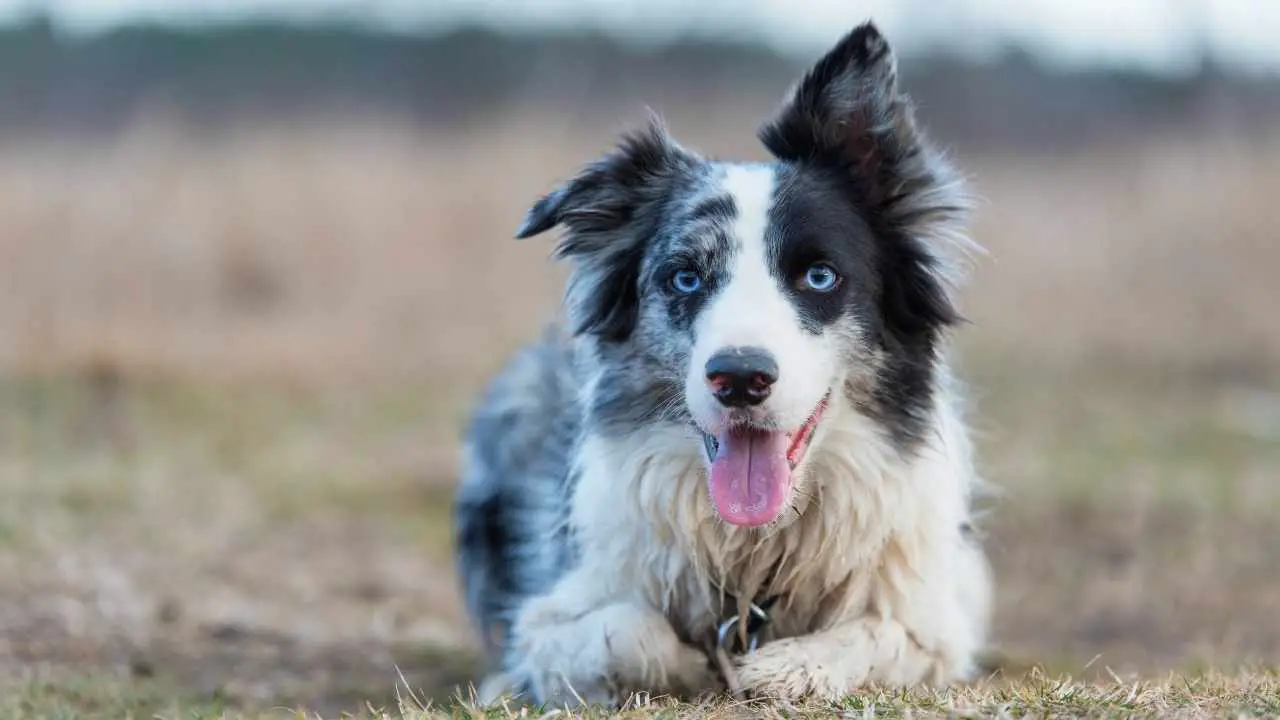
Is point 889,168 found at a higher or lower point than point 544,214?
higher

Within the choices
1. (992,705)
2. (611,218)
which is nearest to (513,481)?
(611,218)

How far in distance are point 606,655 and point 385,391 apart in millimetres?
7609

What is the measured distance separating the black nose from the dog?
0.06 metres

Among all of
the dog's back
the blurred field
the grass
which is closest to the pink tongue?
the grass

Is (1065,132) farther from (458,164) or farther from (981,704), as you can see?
(981,704)

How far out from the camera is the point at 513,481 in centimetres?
578

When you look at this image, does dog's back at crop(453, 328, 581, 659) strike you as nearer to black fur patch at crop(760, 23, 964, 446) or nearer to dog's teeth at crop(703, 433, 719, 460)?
dog's teeth at crop(703, 433, 719, 460)

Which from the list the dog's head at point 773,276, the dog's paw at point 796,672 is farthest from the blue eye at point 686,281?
the dog's paw at point 796,672

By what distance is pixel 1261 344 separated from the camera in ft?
40.0

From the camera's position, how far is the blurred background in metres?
6.33

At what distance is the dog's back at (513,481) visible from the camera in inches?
208

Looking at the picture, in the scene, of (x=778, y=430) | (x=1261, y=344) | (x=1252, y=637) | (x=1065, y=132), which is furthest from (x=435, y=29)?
(x=778, y=430)

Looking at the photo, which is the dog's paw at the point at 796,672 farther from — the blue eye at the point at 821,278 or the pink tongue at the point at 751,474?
the blue eye at the point at 821,278

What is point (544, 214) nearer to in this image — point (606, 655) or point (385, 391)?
point (606, 655)
